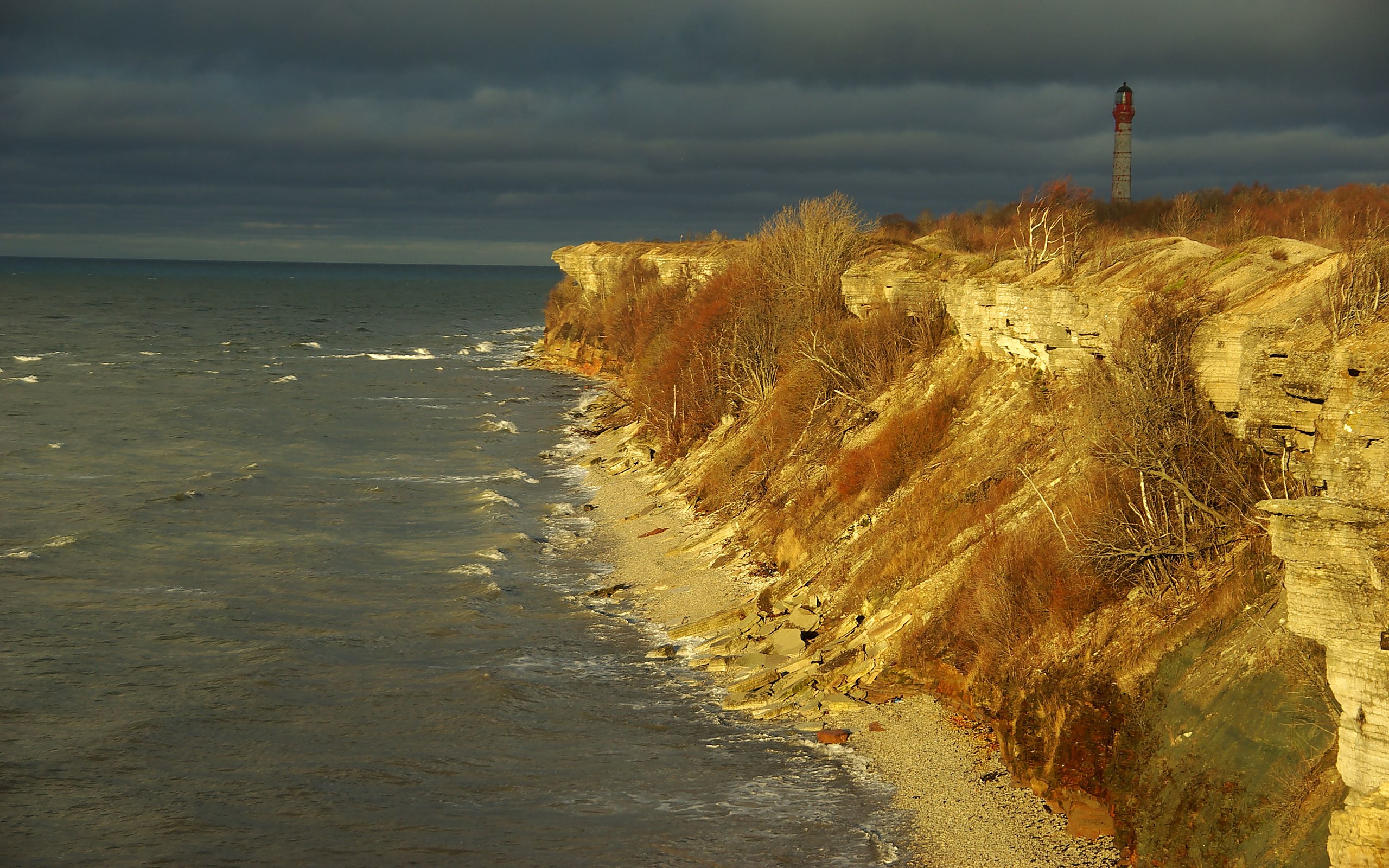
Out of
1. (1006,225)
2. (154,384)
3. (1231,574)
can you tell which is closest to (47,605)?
(1231,574)

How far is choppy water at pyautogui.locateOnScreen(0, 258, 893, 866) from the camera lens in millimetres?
19391

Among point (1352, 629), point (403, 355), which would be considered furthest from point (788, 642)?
point (403, 355)

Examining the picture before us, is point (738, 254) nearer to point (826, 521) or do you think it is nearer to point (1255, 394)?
point (826, 521)

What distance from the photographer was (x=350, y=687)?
26.1 meters

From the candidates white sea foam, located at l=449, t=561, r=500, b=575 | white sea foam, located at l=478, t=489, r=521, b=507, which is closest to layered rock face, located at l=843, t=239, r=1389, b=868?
white sea foam, located at l=449, t=561, r=500, b=575

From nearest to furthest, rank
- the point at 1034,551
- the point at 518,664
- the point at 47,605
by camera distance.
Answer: the point at 1034,551
the point at 518,664
the point at 47,605

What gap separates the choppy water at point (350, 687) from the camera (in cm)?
1939

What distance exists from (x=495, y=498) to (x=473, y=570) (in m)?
10.1

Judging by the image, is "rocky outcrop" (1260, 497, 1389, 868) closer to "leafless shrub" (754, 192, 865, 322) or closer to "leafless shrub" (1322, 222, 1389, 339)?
"leafless shrub" (1322, 222, 1389, 339)

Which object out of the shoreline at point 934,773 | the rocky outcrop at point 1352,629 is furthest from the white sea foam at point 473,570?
the rocky outcrop at point 1352,629

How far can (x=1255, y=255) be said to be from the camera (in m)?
23.5

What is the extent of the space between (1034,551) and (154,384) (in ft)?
253

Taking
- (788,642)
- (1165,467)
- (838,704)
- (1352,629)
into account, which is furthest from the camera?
(788,642)

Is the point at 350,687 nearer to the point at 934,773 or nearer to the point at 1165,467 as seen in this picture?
the point at 934,773
